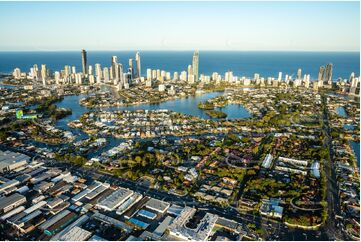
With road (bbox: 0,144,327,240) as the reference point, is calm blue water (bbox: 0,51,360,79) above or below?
above

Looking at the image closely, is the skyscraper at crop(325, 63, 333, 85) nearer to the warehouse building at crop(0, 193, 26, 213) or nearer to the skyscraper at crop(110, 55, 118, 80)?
the skyscraper at crop(110, 55, 118, 80)

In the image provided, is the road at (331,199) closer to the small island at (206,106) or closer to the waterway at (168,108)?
the waterway at (168,108)

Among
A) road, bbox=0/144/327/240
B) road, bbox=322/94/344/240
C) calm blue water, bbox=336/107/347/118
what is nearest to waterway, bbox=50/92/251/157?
road, bbox=0/144/327/240

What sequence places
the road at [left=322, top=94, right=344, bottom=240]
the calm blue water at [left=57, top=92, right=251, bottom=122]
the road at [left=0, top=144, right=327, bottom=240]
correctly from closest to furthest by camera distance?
the road at [left=0, top=144, right=327, bottom=240] < the road at [left=322, top=94, right=344, bottom=240] < the calm blue water at [left=57, top=92, right=251, bottom=122]

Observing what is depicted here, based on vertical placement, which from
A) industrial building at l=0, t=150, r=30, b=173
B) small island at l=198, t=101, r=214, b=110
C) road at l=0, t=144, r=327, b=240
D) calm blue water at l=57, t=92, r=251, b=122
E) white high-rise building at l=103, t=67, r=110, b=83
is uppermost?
white high-rise building at l=103, t=67, r=110, b=83

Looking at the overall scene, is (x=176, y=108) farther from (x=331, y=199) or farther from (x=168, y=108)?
(x=331, y=199)

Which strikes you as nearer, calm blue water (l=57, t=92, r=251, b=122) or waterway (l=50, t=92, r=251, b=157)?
waterway (l=50, t=92, r=251, b=157)

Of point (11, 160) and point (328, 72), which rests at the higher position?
point (328, 72)

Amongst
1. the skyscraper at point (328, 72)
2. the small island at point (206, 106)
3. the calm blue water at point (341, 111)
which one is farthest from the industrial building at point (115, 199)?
the skyscraper at point (328, 72)

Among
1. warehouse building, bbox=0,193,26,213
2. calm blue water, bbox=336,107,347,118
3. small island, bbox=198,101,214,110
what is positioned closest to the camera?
warehouse building, bbox=0,193,26,213

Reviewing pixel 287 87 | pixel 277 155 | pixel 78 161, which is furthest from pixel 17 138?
pixel 287 87

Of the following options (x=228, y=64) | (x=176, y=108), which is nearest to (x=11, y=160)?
(x=176, y=108)
